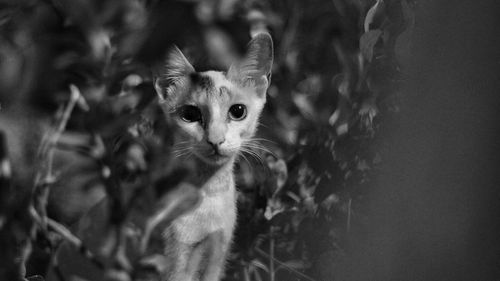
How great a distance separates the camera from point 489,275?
113 cm

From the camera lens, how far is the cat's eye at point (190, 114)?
2.56 ft

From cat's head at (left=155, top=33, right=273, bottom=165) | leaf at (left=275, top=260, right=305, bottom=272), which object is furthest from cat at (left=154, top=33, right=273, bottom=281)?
leaf at (left=275, top=260, right=305, bottom=272)

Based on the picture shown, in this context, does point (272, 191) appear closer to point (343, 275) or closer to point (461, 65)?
point (343, 275)

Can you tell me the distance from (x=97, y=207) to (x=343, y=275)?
18.4 inches

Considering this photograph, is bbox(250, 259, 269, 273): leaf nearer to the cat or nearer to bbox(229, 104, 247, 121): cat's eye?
the cat

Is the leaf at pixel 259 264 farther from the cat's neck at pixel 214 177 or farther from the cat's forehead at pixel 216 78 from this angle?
the cat's forehead at pixel 216 78

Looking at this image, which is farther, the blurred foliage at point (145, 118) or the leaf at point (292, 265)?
the leaf at point (292, 265)

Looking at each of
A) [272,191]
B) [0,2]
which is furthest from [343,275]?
[0,2]

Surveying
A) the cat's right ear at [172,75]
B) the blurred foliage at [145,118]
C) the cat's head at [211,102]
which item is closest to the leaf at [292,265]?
the blurred foliage at [145,118]

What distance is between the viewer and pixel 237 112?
80 centimetres

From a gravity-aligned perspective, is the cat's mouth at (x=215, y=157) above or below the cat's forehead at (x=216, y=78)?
below

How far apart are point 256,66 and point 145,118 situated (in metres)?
0.17

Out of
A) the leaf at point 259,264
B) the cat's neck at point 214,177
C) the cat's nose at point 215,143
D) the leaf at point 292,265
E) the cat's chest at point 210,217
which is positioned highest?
the cat's nose at point 215,143

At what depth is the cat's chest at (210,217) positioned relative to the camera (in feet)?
2.63
